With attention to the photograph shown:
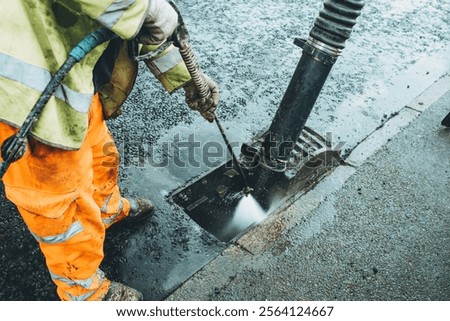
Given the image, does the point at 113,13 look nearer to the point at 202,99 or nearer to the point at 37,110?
the point at 37,110

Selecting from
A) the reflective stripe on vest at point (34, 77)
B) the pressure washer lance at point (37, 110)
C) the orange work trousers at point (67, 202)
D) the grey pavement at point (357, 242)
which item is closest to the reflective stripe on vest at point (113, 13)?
the pressure washer lance at point (37, 110)

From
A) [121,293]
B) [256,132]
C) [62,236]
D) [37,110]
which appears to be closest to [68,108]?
[37,110]

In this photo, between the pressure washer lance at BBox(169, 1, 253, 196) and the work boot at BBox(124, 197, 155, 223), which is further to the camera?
the work boot at BBox(124, 197, 155, 223)

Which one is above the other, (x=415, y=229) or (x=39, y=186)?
(x=39, y=186)

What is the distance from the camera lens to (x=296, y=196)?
296cm

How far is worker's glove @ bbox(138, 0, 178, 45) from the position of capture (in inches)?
59.6

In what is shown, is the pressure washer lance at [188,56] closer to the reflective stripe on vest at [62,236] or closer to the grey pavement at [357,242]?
the reflective stripe on vest at [62,236]

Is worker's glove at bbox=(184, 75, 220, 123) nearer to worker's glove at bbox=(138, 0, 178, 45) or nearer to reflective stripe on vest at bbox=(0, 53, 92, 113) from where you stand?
worker's glove at bbox=(138, 0, 178, 45)

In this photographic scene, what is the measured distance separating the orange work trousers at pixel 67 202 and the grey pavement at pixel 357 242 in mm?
621

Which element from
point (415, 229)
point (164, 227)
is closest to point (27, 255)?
point (164, 227)

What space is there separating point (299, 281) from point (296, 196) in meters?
0.76

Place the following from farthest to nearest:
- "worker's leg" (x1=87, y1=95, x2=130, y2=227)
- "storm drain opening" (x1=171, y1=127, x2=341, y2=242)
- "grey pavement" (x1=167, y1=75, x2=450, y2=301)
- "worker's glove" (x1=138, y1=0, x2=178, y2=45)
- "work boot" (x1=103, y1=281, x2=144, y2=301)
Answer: "storm drain opening" (x1=171, y1=127, x2=341, y2=242) < "grey pavement" (x1=167, y1=75, x2=450, y2=301) < "work boot" (x1=103, y1=281, x2=144, y2=301) < "worker's leg" (x1=87, y1=95, x2=130, y2=227) < "worker's glove" (x1=138, y1=0, x2=178, y2=45)

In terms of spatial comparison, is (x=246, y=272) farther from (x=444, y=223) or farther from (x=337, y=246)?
(x=444, y=223)

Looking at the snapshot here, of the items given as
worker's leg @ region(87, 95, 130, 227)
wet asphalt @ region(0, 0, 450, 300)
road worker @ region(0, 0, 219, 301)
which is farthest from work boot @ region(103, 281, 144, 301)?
worker's leg @ region(87, 95, 130, 227)
